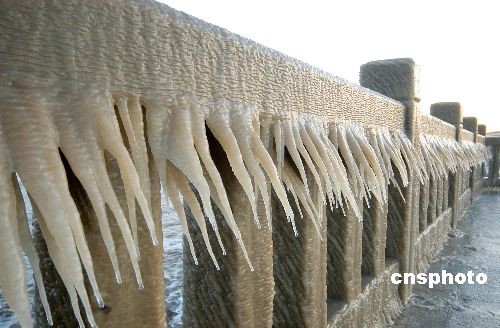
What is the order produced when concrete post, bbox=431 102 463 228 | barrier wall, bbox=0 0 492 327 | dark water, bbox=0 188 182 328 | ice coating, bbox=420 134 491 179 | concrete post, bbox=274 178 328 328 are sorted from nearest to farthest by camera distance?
barrier wall, bbox=0 0 492 327 < concrete post, bbox=274 178 328 328 < dark water, bbox=0 188 182 328 < ice coating, bbox=420 134 491 179 < concrete post, bbox=431 102 463 228

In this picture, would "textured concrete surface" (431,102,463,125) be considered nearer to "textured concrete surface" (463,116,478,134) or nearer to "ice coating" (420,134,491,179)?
"ice coating" (420,134,491,179)

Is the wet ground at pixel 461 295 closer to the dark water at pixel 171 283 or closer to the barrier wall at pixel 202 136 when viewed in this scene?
the barrier wall at pixel 202 136

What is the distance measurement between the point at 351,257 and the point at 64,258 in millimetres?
2237

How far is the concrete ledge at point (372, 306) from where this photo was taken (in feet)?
8.61

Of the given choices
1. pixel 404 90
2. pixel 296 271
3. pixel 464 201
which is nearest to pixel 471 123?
pixel 464 201

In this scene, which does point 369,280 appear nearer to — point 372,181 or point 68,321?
point 372,181

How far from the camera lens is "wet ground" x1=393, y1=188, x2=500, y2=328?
3838 mm

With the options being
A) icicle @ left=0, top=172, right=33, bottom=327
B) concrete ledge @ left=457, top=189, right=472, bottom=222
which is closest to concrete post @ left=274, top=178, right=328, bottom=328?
icicle @ left=0, top=172, right=33, bottom=327

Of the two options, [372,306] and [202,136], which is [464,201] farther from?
[202,136]

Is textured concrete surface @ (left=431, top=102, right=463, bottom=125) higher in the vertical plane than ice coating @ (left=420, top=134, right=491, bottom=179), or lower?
higher

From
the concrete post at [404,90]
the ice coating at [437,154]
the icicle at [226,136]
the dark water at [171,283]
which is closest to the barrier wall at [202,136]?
the icicle at [226,136]

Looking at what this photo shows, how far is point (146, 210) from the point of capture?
2.78 feet

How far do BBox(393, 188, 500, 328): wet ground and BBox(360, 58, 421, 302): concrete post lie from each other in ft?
0.81

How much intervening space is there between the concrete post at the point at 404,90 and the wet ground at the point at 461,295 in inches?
9.7
